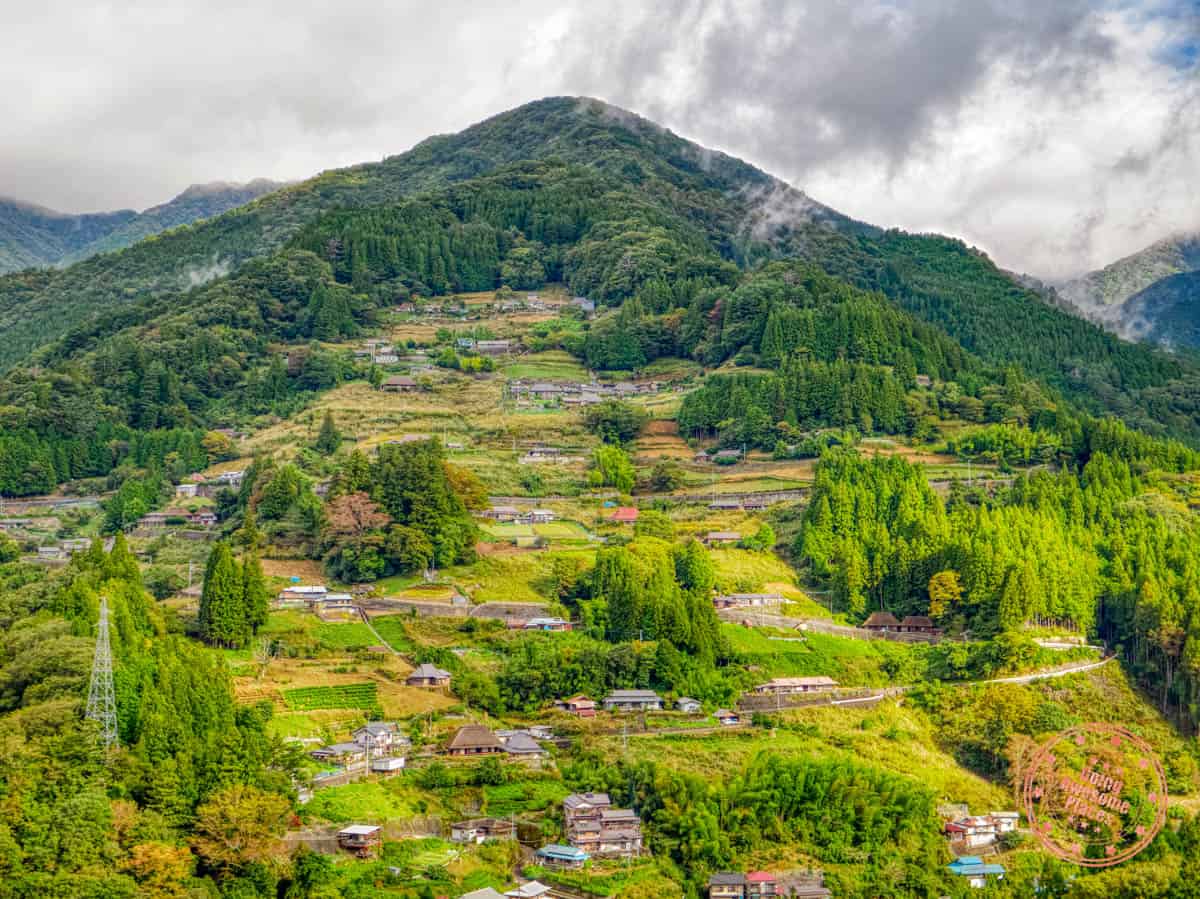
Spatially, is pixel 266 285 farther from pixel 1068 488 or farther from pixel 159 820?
pixel 159 820

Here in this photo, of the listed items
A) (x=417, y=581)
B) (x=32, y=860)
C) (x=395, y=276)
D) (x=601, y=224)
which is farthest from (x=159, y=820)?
(x=601, y=224)

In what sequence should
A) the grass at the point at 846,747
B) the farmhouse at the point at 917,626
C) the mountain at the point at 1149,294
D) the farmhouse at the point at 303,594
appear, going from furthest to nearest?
the mountain at the point at 1149,294
the farmhouse at the point at 917,626
the farmhouse at the point at 303,594
the grass at the point at 846,747

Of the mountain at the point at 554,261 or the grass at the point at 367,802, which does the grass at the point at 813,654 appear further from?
the mountain at the point at 554,261

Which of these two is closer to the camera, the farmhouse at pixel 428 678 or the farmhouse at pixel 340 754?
the farmhouse at pixel 340 754

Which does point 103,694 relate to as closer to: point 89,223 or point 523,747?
point 523,747

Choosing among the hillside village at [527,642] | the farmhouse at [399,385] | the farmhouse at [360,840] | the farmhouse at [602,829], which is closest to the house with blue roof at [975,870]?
the hillside village at [527,642]

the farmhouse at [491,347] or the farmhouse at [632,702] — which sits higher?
the farmhouse at [491,347]

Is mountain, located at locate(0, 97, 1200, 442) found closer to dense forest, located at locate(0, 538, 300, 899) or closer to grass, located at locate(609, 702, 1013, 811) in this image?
grass, located at locate(609, 702, 1013, 811)
